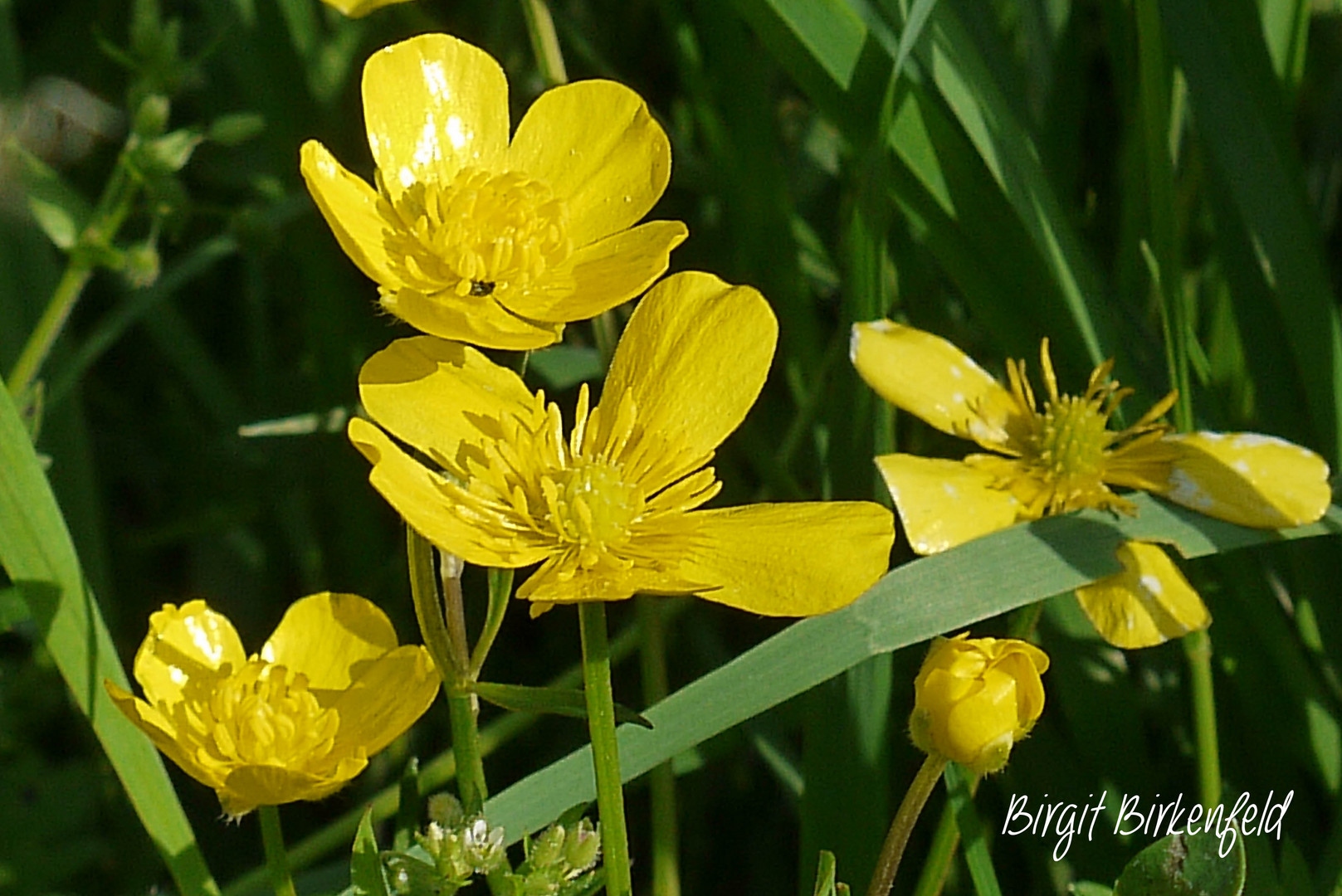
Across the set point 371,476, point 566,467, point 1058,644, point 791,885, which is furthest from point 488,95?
point 791,885

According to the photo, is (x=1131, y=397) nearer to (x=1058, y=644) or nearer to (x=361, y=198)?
(x=1058, y=644)

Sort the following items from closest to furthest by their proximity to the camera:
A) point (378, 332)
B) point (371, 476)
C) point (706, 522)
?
point (371, 476) < point (706, 522) < point (378, 332)

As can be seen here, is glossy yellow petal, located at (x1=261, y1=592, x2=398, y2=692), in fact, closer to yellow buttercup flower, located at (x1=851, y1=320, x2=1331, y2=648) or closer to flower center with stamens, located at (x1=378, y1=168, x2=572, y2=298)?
flower center with stamens, located at (x1=378, y1=168, x2=572, y2=298)

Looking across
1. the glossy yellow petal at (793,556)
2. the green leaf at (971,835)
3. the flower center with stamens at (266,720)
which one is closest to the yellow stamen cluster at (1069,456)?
the green leaf at (971,835)

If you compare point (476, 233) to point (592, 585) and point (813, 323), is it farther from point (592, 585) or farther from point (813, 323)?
point (813, 323)

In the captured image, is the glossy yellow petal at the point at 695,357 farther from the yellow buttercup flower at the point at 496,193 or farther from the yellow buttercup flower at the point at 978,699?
the yellow buttercup flower at the point at 978,699

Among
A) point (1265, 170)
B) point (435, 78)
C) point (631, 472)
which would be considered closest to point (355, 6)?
point (435, 78)
